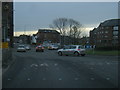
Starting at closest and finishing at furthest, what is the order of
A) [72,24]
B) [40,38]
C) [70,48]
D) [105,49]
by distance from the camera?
[70,48] → [105,49] → [72,24] → [40,38]

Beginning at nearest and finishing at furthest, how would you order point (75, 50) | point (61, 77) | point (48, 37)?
point (61, 77)
point (75, 50)
point (48, 37)

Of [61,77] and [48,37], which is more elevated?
[48,37]

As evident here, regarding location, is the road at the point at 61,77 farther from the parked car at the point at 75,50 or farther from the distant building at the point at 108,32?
the distant building at the point at 108,32

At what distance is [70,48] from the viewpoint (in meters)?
30.5

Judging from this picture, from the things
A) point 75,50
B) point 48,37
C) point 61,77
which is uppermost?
point 48,37

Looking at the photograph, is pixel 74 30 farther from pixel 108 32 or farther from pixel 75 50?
pixel 75 50

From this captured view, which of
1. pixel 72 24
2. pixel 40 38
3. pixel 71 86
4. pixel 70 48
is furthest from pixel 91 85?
pixel 40 38

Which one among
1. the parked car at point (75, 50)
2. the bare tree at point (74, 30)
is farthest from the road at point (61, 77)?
the bare tree at point (74, 30)

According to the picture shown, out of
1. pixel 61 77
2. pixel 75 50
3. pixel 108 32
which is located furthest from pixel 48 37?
pixel 61 77

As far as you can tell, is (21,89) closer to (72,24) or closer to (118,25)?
(72,24)

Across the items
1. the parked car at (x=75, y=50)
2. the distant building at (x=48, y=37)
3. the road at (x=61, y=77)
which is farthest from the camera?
the distant building at (x=48, y=37)

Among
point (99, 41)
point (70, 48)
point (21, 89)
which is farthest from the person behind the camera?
point (99, 41)

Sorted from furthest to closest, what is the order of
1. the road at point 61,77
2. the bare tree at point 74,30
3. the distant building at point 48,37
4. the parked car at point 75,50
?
the distant building at point 48,37 → the bare tree at point 74,30 → the parked car at point 75,50 → the road at point 61,77

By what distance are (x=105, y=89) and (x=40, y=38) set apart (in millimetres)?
128969
